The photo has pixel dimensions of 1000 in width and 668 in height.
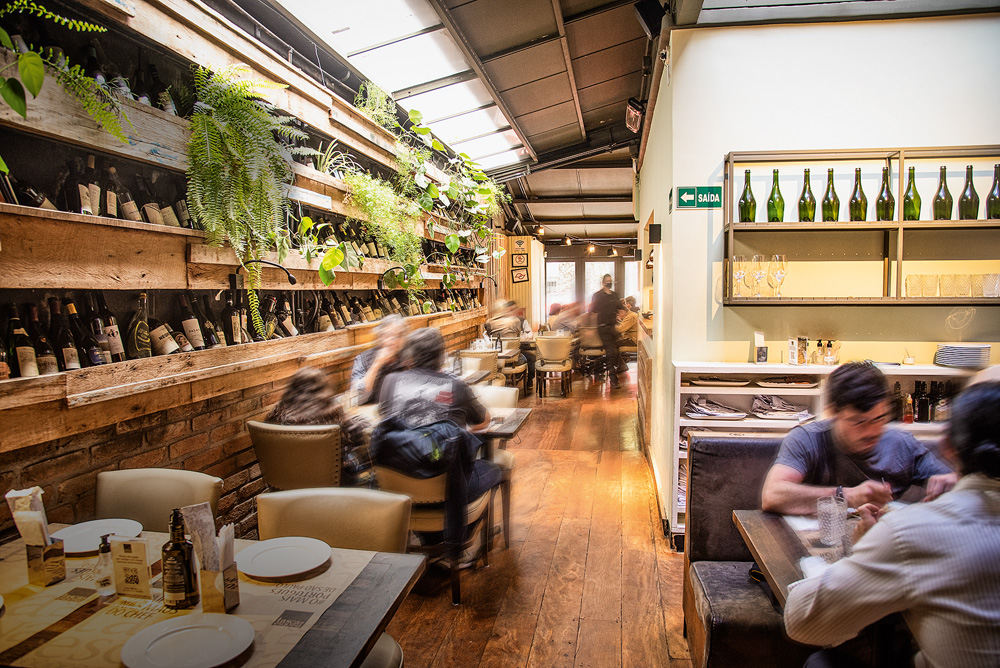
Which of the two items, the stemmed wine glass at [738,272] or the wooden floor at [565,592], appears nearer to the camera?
the wooden floor at [565,592]

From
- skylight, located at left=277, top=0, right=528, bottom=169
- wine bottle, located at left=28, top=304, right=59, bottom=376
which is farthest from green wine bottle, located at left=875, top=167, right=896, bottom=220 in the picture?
wine bottle, located at left=28, top=304, right=59, bottom=376

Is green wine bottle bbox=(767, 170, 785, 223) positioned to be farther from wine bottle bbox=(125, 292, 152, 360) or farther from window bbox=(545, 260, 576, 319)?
window bbox=(545, 260, 576, 319)

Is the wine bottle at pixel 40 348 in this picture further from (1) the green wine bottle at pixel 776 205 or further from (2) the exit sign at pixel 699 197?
(1) the green wine bottle at pixel 776 205

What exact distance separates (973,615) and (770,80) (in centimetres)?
325

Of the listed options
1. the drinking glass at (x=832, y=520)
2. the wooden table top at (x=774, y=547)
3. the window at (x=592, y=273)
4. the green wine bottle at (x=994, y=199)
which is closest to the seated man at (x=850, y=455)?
the wooden table top at (x=774, y=547)

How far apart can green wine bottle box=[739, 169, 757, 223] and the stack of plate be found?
1.35 meters

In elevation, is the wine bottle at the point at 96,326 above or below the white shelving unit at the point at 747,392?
above

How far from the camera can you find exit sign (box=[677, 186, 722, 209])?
3523 mm

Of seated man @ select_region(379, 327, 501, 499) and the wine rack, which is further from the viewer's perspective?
the wine rack

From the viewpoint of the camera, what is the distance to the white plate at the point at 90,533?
1.73 meters

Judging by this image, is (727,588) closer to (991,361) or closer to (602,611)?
(602,611)

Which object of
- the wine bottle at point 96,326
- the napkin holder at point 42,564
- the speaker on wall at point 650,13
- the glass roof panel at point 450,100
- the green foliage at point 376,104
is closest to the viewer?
the napkin holder at point 42,564

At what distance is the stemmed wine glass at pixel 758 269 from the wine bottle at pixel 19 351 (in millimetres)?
3495

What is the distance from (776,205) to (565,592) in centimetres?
260
